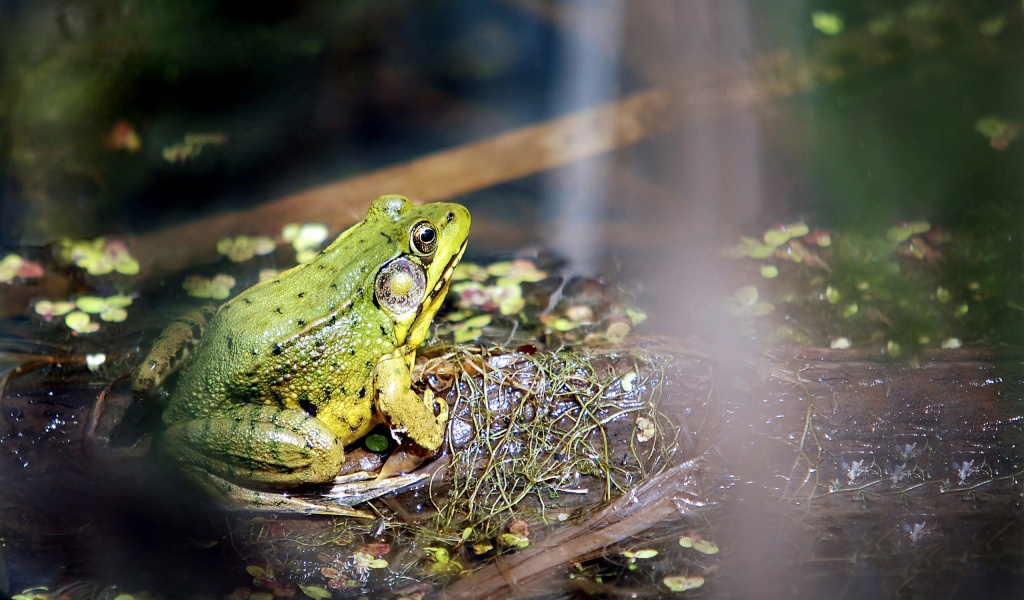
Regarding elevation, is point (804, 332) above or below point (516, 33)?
below

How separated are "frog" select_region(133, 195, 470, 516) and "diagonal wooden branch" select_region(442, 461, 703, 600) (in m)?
0.63

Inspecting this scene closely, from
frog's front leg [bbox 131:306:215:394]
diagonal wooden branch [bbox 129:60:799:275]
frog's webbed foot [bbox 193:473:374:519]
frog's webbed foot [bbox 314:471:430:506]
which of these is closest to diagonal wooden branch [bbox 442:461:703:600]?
frog's webbed foot [bbox 314:471:430:506]

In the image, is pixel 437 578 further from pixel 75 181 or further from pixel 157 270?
pixel 75 181

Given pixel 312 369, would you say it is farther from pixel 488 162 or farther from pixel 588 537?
pixel 488 162

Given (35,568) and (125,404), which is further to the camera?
(125,404)

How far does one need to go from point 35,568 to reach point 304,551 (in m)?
1.13

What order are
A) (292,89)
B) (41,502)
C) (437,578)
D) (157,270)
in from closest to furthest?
(437,578) → (41,502) → (157,270) → (292,89)

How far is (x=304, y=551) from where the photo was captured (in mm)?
2908

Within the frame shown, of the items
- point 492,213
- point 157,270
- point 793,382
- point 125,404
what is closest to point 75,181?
point 157,270

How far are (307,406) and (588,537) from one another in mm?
1422

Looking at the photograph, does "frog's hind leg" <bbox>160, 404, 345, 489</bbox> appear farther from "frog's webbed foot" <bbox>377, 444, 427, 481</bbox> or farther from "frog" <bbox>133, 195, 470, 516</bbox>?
"frog's webbed foot" <bbox>377, 444, 427, 481</bbox>

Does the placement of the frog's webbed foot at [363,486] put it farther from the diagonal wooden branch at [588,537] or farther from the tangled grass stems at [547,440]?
the diagonal wooden branch at [588,537]

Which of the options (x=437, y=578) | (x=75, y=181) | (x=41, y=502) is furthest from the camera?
(x=75, y=181)

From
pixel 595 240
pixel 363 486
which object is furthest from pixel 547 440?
pixel 595 240
